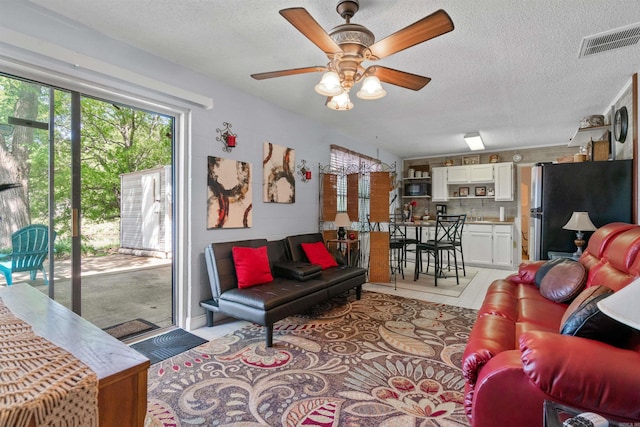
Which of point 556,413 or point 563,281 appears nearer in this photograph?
point 556,413

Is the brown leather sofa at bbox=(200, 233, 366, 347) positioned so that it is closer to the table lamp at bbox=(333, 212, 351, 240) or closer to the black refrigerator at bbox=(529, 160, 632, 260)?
the table lamp at bbox=(333, 212, 351, 240)

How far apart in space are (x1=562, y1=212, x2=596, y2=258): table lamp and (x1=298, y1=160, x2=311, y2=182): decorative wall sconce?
3.19 metres

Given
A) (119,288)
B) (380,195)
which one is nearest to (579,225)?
Result: (380,195)

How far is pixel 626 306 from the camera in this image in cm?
93

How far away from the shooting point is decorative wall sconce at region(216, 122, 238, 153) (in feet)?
11.1

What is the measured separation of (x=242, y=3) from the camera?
6.67 ft

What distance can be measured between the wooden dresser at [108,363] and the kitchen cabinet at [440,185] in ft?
23.6

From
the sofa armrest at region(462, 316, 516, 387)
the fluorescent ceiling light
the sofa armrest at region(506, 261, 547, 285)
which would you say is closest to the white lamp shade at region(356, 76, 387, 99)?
the sofa armrest at region(462, 316, 516, 387)

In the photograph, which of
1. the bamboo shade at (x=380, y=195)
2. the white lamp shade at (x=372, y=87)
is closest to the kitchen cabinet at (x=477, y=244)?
the bamboo shade at (x=380, y=195)

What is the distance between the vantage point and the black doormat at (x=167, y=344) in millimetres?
2568

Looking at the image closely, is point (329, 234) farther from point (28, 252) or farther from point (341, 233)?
point (28, 252)

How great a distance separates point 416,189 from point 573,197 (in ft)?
13.5

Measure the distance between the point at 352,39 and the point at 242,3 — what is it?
78 cm

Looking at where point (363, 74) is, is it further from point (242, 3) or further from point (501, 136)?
point (501, 136)
